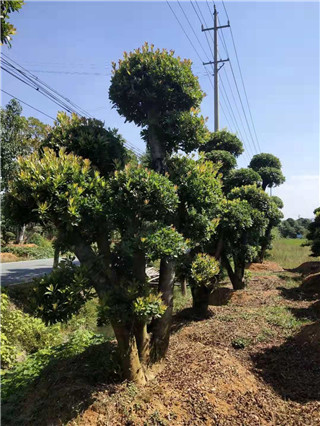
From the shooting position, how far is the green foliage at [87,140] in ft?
13.7

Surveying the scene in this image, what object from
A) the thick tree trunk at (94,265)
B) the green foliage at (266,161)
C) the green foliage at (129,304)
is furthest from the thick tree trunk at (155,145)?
the green foliage at (266,161)

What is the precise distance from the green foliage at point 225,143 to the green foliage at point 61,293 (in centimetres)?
847

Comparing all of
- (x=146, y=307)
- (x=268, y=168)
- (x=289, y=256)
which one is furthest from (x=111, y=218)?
(x=289, y=256)

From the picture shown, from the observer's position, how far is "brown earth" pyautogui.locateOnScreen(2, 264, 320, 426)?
3.58 metres

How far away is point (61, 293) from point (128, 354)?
1277 mm

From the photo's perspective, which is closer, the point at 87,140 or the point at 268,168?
the point at 87,140

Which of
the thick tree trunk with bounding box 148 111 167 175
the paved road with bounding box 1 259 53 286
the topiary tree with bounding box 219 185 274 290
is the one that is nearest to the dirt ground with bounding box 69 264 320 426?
the topiary tree with bounding box 219 185 274 290

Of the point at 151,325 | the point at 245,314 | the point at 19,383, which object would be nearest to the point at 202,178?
the point at 151,325

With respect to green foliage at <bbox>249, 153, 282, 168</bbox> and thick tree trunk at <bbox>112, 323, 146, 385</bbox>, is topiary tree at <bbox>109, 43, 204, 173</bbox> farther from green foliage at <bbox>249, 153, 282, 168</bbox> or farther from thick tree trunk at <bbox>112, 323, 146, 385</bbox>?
green foliage at <bbox>249, 153, 282, 168</bbox>

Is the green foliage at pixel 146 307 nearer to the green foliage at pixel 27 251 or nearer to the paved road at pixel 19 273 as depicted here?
the paved road at pixel 19 273

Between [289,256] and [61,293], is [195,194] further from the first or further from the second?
[289,256]

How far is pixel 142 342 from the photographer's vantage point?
14.2 feet

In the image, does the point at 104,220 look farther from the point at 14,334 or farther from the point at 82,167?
the point at 14,334

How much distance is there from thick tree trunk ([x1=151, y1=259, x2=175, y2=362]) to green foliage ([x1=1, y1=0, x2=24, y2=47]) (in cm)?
343
